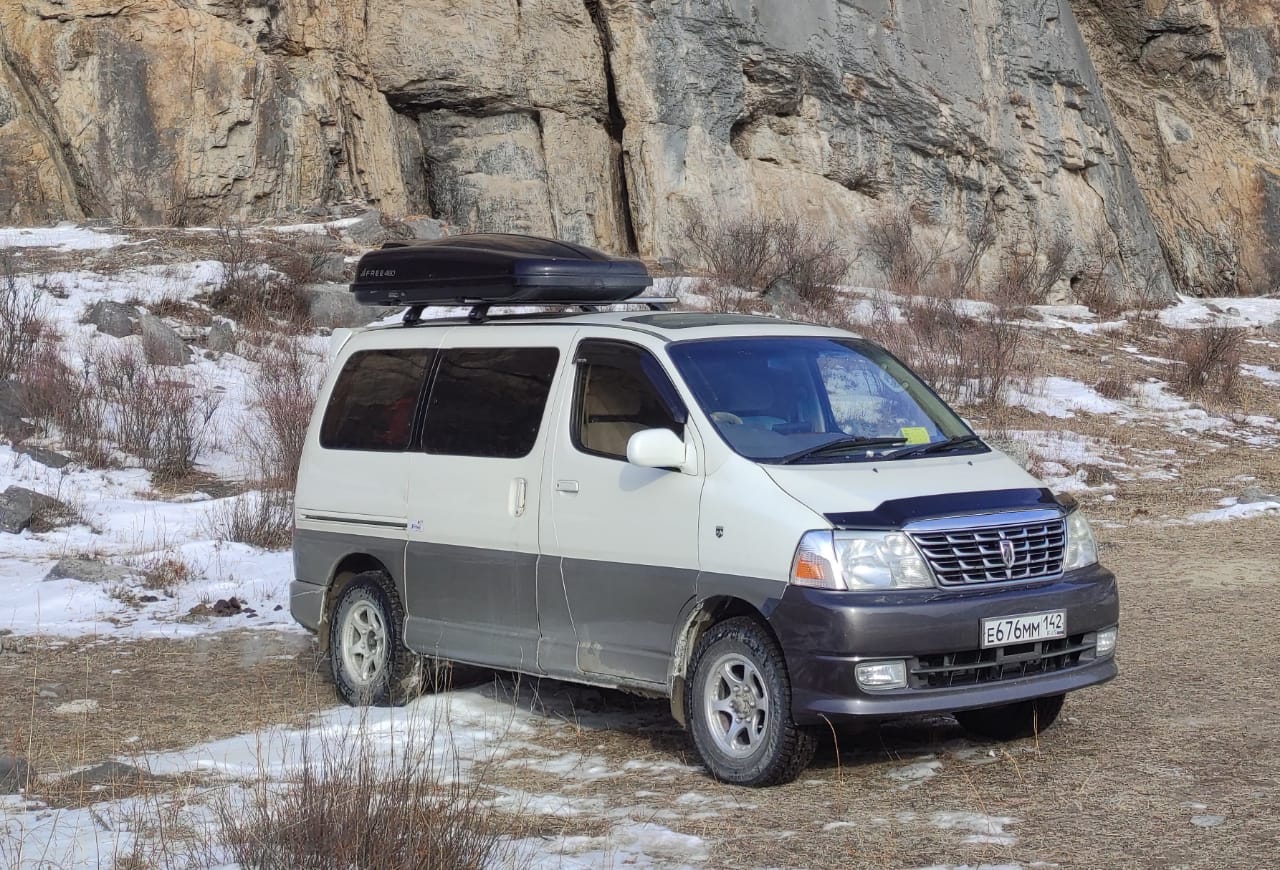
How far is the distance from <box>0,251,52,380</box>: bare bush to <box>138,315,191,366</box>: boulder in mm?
1052

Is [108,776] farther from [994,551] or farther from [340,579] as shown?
[994,551]

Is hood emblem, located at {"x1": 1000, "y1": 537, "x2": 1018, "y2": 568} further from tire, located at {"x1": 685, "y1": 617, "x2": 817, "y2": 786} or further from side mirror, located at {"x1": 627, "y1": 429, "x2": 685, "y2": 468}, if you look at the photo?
side mirror, located at {"x1": 627, "y1": 429, "x2": 685, "y2": 468}

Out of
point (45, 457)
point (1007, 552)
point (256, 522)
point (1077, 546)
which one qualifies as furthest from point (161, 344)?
point (1007, 552)

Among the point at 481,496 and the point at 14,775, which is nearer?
the point at 14,775

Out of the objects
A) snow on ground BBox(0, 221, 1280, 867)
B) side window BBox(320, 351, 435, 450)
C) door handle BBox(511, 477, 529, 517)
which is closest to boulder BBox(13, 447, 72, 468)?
snow on ground BBox(0, 221, 1280, 867)

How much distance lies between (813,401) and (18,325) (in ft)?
41.5

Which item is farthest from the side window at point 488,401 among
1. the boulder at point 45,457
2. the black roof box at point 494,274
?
the boulder at point 45,457

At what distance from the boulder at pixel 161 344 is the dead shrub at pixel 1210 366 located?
→ 12947 millimetres

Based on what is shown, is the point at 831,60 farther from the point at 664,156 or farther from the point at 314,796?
the point at 314,796

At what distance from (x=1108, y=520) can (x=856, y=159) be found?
17425 mm

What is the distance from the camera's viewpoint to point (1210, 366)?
2111 cm

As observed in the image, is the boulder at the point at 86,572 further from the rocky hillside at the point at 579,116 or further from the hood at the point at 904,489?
the rocky hillside at the point at 579,116

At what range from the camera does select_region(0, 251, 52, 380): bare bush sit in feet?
54.0

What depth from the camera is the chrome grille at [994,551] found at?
6121 mm
